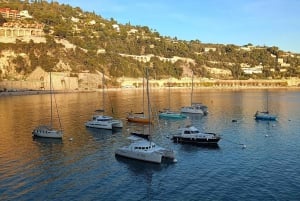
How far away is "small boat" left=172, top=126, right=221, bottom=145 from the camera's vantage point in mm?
53750

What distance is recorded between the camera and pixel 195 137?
5462cm

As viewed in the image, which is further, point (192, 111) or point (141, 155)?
point (192, 111)

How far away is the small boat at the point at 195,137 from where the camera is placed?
2116 inches

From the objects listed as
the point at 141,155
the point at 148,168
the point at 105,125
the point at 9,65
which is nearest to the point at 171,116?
the point at 105,125

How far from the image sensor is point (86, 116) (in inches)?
3337

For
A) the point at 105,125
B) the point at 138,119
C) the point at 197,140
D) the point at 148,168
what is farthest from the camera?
the point at 138,119

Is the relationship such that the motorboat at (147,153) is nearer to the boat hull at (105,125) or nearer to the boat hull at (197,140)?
the boat hull at (197,140)

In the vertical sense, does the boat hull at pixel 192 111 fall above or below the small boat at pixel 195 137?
above

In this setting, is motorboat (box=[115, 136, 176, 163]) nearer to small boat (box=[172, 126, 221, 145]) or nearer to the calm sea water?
the calm sea water

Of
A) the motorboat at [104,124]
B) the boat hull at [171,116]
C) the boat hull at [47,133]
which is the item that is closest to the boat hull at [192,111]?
the boat hull at [171,116]

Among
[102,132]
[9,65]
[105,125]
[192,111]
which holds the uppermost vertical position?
[9,65]

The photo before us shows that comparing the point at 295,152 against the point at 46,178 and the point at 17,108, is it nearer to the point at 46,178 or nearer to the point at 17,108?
the point at 46,178

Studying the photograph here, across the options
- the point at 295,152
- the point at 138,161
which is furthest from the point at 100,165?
the point at 295,152

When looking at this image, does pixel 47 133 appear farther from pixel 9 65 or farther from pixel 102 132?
pixel 9 65
